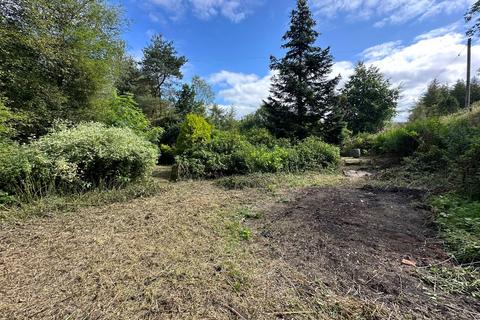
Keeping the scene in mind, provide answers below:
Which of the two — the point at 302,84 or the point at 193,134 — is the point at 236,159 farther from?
the point at 302,84

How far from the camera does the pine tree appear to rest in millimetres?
11508

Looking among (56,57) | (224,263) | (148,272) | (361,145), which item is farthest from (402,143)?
(56,57)

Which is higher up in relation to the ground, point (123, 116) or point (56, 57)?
point (56, 57)

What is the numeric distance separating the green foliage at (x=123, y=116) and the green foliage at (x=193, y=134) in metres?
1.52

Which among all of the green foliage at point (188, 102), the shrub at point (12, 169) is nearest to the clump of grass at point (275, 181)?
the shrub at point (12, 169)

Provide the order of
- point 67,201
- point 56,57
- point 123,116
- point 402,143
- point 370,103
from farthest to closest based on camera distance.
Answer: point 370,103
point 123,116
point 402,143
point 56,57
point 67,201

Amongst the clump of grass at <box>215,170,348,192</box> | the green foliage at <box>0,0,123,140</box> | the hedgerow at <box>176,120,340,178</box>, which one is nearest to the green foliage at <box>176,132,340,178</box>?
the hedgerow at <box>176,120,340,178</box>

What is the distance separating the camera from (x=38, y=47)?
215 inches

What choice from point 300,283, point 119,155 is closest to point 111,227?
point 119,155

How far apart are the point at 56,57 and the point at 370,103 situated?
1883 centimetres

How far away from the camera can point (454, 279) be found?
1862 millimetres

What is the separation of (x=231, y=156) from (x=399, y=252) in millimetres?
4338

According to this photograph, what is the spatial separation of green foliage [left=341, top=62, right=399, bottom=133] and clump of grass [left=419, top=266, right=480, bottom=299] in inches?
689

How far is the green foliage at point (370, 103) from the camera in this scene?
59.7 feet
